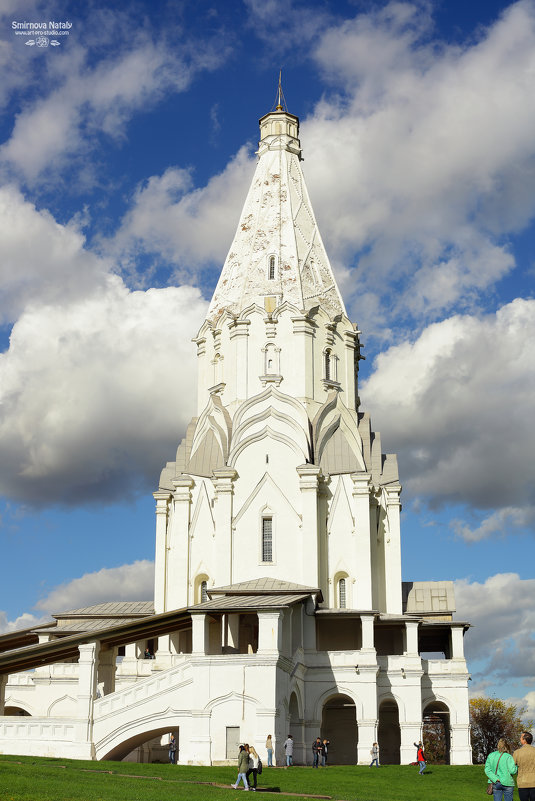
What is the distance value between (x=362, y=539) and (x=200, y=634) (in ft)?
35.7

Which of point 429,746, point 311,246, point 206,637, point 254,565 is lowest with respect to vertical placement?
point 429,746

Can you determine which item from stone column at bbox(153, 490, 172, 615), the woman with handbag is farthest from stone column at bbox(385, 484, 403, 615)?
the woman with handbag

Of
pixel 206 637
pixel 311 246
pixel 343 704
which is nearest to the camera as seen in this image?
pixel 206 637

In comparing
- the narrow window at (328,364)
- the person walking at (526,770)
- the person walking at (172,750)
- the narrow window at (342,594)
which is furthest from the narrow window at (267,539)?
the person walking at (526,770)

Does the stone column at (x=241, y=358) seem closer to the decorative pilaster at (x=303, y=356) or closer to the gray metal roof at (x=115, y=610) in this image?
the decorative pilaster at (x=303, y=356)

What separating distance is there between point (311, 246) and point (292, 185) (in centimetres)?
374

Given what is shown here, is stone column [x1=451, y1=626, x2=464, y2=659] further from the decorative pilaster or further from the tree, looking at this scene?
the tree

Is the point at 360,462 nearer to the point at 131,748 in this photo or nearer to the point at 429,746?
the point at 131,748

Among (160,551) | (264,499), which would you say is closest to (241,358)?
(264,499)

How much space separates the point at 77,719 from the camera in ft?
94.4

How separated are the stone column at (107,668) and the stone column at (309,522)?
348 inches

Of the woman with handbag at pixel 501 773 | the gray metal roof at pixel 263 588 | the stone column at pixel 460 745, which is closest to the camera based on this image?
the woman with handbag at pixel 501 773

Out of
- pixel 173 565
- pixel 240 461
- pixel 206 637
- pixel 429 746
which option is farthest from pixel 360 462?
pixel 429 746

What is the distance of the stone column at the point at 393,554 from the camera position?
40438 millimetres
